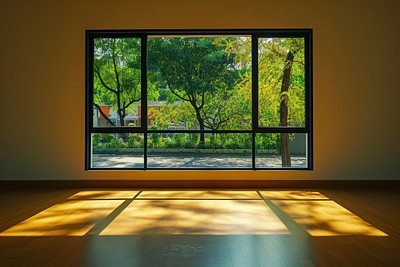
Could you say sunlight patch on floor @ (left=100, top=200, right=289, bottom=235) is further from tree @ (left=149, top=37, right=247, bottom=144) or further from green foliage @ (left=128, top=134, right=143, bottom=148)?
tree @ (left=149, top=37, right=247, bottom=144)

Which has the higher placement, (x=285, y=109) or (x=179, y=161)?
(x=285, y=109)

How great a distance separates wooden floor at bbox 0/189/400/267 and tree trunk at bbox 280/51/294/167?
74 centimetres

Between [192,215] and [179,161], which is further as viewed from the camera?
[179,161]

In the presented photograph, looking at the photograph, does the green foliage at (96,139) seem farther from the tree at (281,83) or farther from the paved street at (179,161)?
the tree at (281,83)

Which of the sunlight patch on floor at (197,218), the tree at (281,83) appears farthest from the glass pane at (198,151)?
the sunlight patch on floor at (197,218)

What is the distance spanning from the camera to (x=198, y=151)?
7.06 m

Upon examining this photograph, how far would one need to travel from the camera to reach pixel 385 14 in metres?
6.87

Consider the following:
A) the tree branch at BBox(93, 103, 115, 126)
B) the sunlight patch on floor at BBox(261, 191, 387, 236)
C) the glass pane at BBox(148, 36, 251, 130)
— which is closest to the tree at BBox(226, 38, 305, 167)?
the glass pane at BBox(148, 36, 251, 130)

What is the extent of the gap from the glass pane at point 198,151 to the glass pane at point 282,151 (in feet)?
0.66

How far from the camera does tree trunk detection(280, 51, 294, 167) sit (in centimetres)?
699

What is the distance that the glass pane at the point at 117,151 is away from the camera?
7035 millimetres

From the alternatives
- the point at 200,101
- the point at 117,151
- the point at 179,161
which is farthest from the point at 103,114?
the point at 200,101

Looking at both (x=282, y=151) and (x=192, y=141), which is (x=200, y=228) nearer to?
(x=192, y=141)

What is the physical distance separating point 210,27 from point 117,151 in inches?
93.7
